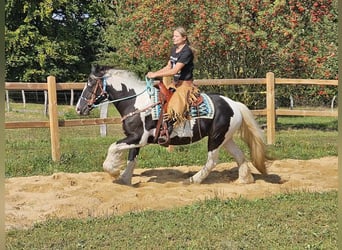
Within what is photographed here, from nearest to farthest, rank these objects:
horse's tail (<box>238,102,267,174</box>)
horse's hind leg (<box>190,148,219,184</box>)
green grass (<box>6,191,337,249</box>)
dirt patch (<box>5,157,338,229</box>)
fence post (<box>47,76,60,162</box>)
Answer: green grass (<box>6,191,337,249</box>), dirt patch (<box>5,157,338,229</box>), horse's hind leg (<box>190,148,219,184</box>), horse's tail (<box>238,102,267,174</box>), fence post (<box>47,76,60,162</box>)

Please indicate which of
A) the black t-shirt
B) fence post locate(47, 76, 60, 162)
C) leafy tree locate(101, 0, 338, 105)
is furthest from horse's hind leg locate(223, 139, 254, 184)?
leafy tree locate(101, 0, 338, 105)

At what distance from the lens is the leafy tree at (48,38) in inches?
1047

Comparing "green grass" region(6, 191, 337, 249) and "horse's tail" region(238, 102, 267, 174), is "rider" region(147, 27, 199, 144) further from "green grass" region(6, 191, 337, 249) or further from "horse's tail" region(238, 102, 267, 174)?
"green grass" region(6, 191, 337, 249)

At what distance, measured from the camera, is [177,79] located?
20.6 feet

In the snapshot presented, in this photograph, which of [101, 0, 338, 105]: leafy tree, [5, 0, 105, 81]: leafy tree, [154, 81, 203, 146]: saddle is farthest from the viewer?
[5, 0, 105, 81]: leafy tree

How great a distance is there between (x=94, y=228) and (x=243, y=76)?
11.6 meters

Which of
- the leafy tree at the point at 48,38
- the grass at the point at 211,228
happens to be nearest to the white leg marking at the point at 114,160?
the grass at the point at 211,228

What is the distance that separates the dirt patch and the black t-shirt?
4.87ft

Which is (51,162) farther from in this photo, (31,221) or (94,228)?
(94,228)

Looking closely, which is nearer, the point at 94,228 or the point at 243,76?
the point at 94,228

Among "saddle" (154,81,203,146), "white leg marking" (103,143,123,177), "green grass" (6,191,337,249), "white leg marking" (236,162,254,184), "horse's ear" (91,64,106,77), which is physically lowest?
"white leg marking" (236,162,254,184)

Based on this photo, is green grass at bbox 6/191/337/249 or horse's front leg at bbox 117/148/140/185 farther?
horse's front leg at bbox 117/148/140/185

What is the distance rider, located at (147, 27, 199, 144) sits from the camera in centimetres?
595

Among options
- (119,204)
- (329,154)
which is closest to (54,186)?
(119,204)
